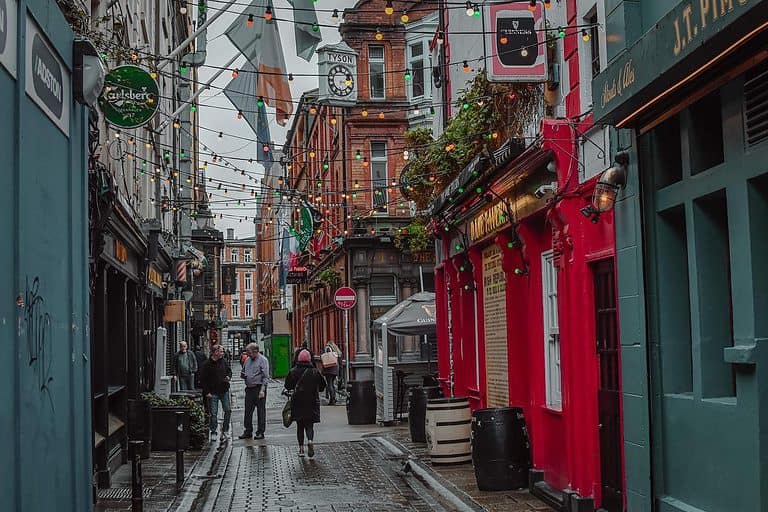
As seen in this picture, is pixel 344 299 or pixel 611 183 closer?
pixel 611 183

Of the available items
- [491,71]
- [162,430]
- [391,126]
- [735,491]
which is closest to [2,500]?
[735,491]

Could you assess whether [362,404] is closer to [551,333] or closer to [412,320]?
[412,320]

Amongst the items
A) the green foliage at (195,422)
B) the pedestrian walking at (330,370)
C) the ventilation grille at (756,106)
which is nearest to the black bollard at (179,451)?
the green foliage at (195,422)

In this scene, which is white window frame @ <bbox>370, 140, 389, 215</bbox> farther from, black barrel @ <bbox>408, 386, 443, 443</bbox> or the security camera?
the security camera

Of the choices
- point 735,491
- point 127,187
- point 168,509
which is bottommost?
point 168,509

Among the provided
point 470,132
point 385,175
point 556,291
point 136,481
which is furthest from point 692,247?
point 385,175

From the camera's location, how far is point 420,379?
28.3 m

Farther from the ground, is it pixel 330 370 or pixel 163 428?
pixel 330 370

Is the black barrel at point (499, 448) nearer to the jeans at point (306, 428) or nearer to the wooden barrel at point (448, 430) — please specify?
the wooden barrel at point (448, 430)

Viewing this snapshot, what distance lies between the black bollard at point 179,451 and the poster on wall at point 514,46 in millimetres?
6555

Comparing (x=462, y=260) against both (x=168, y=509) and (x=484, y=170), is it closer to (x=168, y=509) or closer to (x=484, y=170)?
(x=484, y=170)

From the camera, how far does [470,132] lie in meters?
16.5

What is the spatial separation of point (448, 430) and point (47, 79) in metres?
9.60

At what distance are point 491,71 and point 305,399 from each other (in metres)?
8.23
